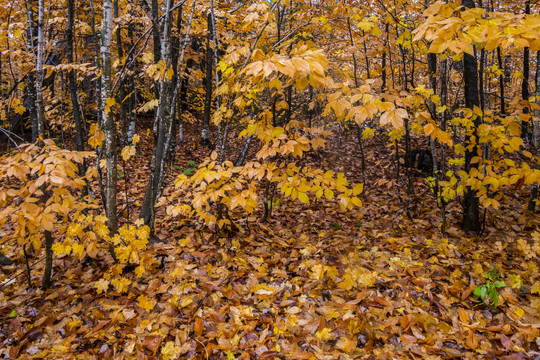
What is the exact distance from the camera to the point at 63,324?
265cm

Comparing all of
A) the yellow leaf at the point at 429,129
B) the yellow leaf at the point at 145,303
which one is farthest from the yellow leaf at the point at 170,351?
the yellow leaf at the point at 429,129

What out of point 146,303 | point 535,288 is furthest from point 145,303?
point 535,288

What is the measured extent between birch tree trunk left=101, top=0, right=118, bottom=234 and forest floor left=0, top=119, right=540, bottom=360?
88 cm

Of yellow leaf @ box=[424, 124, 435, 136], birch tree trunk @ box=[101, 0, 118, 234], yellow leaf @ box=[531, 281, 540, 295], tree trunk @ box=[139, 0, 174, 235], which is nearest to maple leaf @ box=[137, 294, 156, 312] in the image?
birch tree trunk @ box=[101, 0, 118, 234]

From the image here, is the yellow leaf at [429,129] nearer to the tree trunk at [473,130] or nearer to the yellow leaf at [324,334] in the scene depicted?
the tree trunk at [473,130]

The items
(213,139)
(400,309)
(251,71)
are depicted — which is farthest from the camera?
(213,139)

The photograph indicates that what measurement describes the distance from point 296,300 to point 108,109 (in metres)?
2.81

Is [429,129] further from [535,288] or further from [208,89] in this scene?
[208,89]

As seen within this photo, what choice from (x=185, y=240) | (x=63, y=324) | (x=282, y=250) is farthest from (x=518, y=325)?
(x=63, y=324)

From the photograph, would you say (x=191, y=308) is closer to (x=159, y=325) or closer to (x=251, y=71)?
(x=159, y=325)

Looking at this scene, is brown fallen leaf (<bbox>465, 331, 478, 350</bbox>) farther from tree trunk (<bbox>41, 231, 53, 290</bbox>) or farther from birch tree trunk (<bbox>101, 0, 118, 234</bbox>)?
tree trunk (<bbox>41, 231, 53, 290</bbox>)

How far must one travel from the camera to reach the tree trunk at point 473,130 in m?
3.74

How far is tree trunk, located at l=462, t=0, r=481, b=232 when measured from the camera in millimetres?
3739

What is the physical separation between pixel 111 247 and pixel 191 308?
134 centimetres
